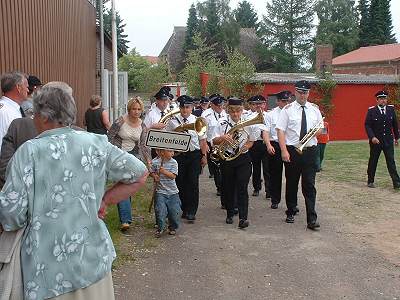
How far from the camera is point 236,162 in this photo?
793 centimetres

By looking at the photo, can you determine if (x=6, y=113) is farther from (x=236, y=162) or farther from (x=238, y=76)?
(x=238, y=76)

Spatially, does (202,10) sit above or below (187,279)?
above

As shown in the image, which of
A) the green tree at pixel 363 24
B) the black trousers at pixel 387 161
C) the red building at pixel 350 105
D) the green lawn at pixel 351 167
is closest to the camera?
the black trousers at pixel 387 161

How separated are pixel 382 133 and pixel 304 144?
4.26 metres

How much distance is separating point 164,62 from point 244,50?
2118cm

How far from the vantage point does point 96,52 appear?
18578 mm

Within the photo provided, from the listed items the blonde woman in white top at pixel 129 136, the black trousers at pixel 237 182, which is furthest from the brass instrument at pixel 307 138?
the blonde woman in white top at pixel 129 136

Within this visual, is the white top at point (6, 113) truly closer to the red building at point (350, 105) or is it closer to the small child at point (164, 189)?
the small child at point (164, 189)

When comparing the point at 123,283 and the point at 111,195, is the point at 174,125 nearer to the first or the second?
the point at 123,283

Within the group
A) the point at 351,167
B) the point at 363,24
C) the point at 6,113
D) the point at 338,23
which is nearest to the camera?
the point at 6,113

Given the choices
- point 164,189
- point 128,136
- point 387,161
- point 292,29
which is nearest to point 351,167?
point 387,161

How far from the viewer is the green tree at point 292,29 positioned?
A: 7450cm

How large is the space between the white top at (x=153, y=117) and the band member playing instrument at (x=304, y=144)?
6.28ft

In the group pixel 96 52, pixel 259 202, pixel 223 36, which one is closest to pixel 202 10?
pixel 223 36
